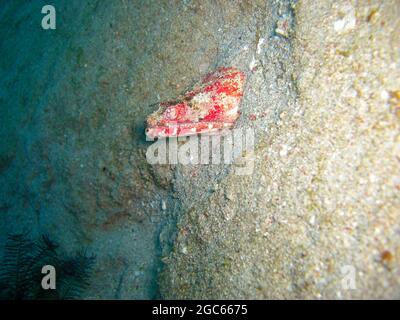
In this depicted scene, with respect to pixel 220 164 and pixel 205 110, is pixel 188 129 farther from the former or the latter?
pixel 220 164

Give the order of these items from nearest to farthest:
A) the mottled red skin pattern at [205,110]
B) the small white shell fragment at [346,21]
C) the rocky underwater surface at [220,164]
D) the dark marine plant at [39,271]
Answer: the rocky underwater surface at [220,164], the small white shell fragment at [346,21], the mottled red skin pattern at [205,110], the dark marine plant at [39,271]

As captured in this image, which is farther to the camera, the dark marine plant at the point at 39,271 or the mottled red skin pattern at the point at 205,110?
the dark marine plant at the point at 39,271

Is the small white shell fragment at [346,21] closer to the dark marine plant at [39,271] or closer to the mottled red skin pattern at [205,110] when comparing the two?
the mottled red skin pattern at [205,110]

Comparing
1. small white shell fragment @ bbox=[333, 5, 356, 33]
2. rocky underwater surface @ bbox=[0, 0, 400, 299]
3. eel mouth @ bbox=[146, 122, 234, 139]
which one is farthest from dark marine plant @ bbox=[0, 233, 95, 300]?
small white shell fragment @ bbox=[333, 5, 356, 33]

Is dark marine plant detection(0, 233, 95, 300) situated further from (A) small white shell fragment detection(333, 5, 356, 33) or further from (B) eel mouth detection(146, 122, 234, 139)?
(A) small white shell fragment detection(333, 5, 356, 33)

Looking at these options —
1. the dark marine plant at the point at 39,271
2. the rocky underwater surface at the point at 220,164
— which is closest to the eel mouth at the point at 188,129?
the rocky underwater surface at the point at 220,164
